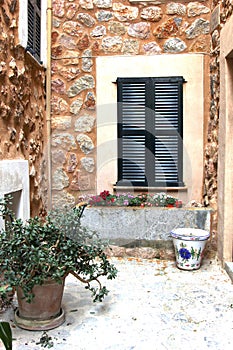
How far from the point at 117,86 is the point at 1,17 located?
1.80 meters

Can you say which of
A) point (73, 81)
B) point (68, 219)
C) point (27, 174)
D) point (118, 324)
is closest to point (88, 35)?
point (73, 81)

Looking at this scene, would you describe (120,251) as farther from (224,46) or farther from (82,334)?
(224,46)

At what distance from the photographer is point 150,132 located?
14.3 ft

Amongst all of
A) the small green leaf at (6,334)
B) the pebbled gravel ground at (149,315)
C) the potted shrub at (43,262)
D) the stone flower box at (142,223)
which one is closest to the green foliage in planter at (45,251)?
the potted shrub at (43,262)

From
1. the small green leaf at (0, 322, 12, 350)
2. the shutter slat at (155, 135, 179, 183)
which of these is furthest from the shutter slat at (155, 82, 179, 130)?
the small green leaf at (0, 322, 12, 350)

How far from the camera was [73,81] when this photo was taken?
4.47m

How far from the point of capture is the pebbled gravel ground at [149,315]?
2.16 metres

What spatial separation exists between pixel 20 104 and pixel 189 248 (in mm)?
2230

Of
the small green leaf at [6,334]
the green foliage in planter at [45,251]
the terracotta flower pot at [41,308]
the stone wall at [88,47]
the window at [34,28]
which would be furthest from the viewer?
the stone wall at [88,47]

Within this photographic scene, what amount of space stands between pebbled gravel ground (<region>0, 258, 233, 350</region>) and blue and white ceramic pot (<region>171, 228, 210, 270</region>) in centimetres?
9

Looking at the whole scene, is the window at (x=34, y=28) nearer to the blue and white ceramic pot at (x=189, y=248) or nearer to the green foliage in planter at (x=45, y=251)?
the green foliage in planter at (x=45, y=251)

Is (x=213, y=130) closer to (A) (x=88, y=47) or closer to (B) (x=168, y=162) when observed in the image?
(B) (x=168, y=162)

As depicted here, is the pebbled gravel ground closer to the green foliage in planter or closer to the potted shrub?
the potted shrub

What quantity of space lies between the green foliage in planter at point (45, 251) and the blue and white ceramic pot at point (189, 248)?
3.91 feet
